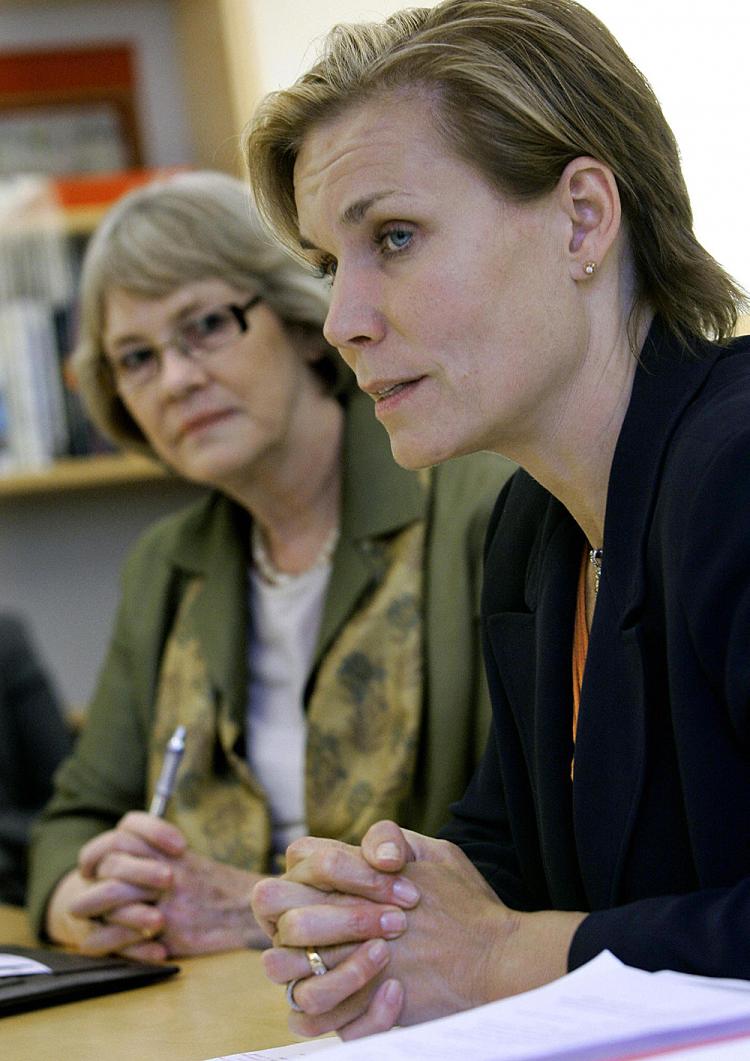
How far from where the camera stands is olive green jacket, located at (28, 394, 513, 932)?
65.3 inches

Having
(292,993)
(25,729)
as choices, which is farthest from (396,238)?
(25,729)

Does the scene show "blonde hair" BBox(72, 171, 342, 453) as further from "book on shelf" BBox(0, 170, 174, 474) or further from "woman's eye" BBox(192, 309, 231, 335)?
"book on shelf" BBox(0, 170, 174, 474)

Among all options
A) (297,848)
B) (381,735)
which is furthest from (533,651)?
(381,735)

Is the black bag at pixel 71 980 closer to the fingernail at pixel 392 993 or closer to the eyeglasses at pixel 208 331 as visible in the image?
the fingernail at pixel 392 993

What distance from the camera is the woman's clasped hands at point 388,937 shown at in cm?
95

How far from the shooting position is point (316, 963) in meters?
0.99

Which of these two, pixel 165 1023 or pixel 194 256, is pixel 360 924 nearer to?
pixel 165 1023

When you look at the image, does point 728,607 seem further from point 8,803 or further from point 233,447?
point 8,803

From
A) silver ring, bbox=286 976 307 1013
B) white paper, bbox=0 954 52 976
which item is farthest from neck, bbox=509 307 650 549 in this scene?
white paper, bbox=0 954 52 976

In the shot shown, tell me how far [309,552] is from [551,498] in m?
0.73

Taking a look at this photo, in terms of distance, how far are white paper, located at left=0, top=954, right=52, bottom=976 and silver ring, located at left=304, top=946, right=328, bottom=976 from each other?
412 millimetres

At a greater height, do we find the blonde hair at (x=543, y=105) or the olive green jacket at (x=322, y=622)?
the blonde hair at (x=543, y=105)

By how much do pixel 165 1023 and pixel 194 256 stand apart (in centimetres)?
109

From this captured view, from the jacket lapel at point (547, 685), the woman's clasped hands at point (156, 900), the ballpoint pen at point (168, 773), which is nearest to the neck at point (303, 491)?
the ballpoint pen at point (168, 773)
